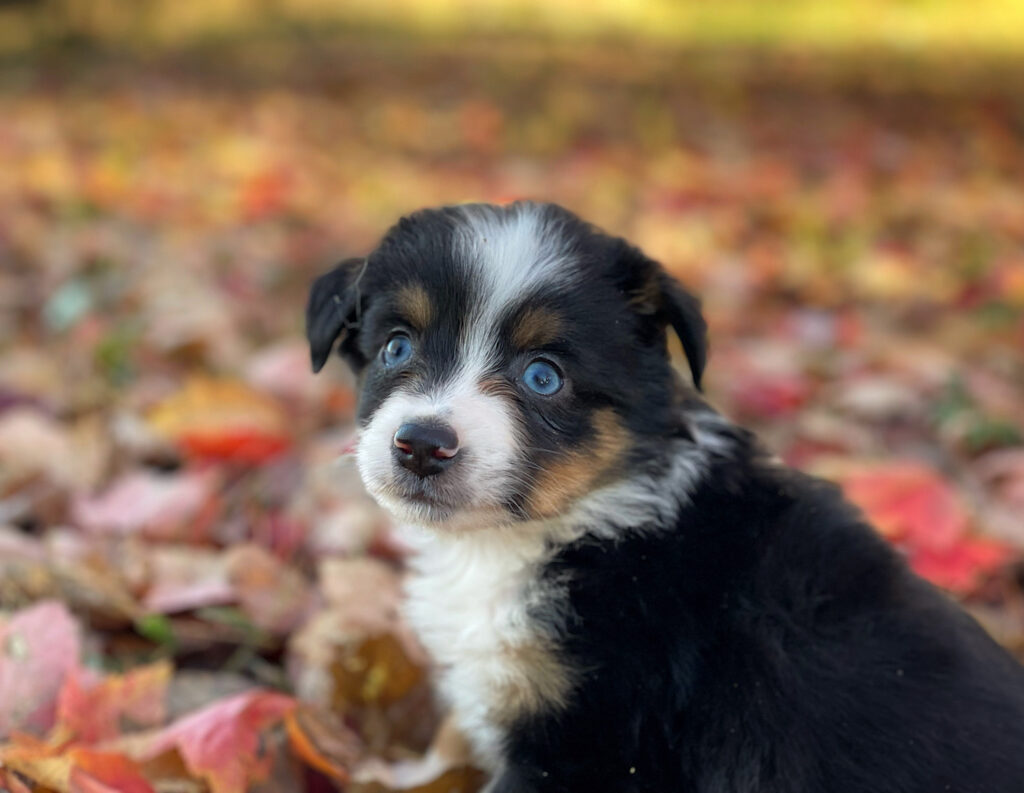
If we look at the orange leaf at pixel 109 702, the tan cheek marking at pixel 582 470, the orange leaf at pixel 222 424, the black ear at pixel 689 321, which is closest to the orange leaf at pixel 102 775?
the orange leaf at pixel 109 702

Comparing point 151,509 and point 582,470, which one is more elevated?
point 582,470

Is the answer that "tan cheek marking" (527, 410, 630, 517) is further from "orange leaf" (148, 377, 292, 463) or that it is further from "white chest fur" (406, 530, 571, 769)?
"orange leaf" (148, 377, 292, 463)

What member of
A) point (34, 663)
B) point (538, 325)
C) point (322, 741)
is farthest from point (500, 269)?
point (34, 663)

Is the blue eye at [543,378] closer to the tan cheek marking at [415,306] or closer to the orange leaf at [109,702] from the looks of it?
the tan cheek marking at [415,306]

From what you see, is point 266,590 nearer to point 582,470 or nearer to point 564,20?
point 582,470

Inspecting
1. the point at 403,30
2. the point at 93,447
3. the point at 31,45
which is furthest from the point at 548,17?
the point at 93,447

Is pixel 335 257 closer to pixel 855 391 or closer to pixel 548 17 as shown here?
pixel 855 391
